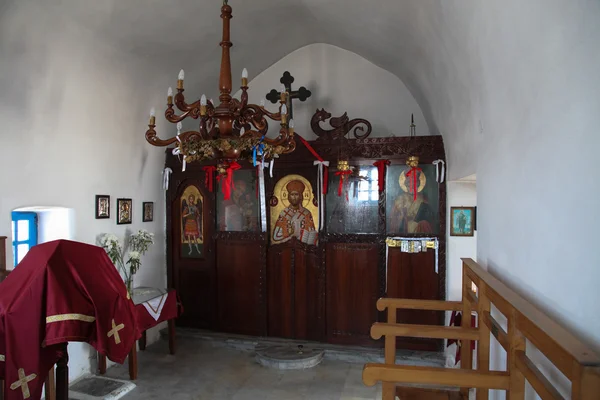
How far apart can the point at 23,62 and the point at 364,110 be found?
4.22m

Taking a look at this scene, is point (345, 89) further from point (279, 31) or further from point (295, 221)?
point (295, 221)

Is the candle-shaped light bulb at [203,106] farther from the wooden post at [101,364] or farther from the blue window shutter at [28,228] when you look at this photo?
the wooden post at [101,364]

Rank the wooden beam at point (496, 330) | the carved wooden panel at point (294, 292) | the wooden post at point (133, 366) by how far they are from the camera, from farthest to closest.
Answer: the carved wooden panel at point (294, 292)
the wooden post at point (133, 366)
the wooden beam at point (496, 330)

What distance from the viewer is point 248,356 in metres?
5.33

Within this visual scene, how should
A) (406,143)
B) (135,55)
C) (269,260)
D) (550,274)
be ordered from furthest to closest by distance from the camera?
(269,260) < (406,143) < (135,55) < (550,274)

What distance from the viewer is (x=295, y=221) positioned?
5.67 meters

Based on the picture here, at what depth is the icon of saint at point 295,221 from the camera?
560 cm

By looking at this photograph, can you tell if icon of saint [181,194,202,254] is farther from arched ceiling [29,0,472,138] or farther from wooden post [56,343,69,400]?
wooden post [56,343,69,400]

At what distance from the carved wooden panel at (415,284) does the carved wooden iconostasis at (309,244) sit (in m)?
0.01

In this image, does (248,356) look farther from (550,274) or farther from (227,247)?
(550,274)

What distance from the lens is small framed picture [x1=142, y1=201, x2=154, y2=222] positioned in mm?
5574

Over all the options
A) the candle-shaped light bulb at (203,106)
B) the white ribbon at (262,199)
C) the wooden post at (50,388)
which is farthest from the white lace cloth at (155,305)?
the candle-shaped light bulb at (203,106)

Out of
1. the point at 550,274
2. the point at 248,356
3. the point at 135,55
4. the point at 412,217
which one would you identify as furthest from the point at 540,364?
the point at 135,55

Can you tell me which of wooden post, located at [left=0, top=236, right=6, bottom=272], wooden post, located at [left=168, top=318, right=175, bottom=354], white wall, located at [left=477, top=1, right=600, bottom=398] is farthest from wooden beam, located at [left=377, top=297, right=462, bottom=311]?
wooden post, located at [left=168, top=318, right=175, bottom=354]
